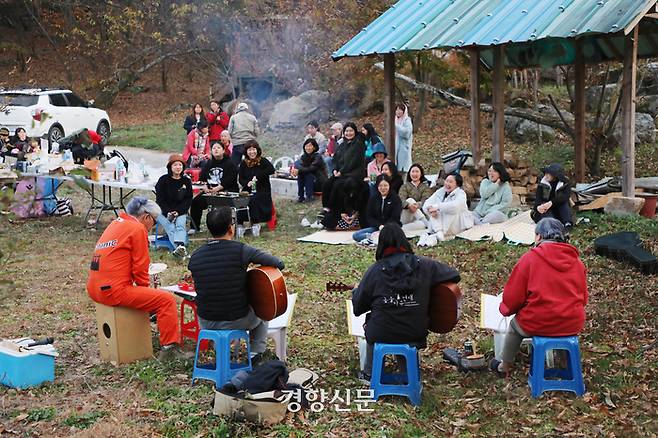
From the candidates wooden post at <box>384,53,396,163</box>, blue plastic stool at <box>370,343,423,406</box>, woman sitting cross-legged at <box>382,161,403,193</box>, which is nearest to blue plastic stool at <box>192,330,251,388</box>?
blue plastic stool at <box>370,343,423,406</box>

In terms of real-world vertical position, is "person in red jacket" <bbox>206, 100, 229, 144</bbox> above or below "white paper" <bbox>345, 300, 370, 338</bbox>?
above

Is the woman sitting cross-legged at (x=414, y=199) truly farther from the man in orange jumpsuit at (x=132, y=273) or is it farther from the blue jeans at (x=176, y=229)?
the man in orange jumpsuit at (x=132, y=273)

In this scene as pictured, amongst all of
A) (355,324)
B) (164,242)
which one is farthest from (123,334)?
(164,242)

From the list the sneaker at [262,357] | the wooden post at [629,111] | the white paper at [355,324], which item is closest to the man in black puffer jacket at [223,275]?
the sneaker at [262,357]

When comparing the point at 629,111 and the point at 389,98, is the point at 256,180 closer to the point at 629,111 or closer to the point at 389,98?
the point at 389,98

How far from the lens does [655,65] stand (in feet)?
59.4

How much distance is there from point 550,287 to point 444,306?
27.5 inches

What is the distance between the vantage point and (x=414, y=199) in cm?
1116

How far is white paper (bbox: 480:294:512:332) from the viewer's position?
20.3 ft

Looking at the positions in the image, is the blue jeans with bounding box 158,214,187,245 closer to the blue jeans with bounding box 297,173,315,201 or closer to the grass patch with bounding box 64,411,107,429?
the blue jeans with bounding box 297,173,315,201

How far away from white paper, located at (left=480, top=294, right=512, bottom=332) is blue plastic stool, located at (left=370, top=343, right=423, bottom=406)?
851mm

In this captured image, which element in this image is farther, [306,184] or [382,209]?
[306,184]

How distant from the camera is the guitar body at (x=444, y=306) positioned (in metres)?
5.55

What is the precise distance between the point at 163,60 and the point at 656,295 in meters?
22.2
